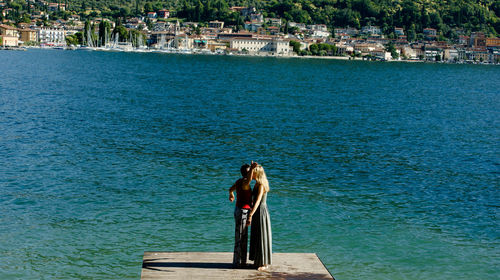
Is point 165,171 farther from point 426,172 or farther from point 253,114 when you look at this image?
point 253,114

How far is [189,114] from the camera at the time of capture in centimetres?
4225

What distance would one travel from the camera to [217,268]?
34.0 ft

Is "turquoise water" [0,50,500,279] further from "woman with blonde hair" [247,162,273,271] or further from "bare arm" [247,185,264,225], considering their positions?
"bare arm" [247,185,264,225]

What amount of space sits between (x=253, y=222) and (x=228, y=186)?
32.6ft

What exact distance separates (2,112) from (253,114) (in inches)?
678

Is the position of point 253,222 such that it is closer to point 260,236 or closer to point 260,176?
point 260,236

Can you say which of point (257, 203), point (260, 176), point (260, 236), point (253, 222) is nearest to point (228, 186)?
point (253, 222)

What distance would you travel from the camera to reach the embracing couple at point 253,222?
9.96m

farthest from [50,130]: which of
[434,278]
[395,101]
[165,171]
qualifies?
[395,101]

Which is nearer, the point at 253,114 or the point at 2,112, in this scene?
the point at 2,112

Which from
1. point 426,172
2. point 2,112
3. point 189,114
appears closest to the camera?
point 426,172

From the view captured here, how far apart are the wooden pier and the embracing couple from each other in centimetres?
21

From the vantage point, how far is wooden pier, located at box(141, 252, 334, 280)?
10016mm

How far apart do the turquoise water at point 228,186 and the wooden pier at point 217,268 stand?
2241mm
